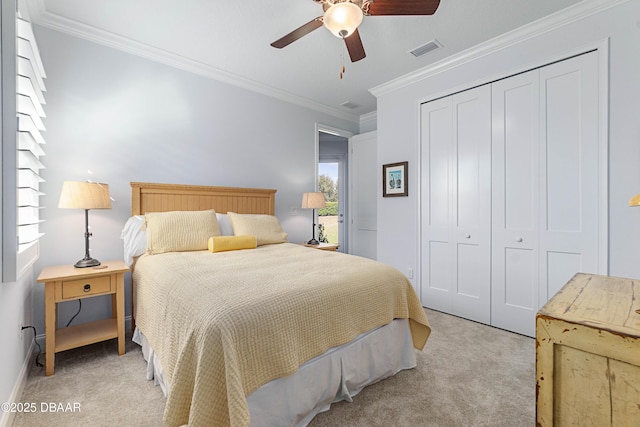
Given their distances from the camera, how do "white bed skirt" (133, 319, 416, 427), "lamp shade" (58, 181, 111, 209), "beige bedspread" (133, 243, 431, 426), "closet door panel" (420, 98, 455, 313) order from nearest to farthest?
"beige bedspread" (133, 243, 431, 426) → "white bed skirt" (133, 319, 416, 427) → "lamp shade" (58, 181, 111, 209) → "closet door panel" (420, 98, 455, 313)

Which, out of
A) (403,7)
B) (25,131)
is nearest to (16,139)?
(25,131)

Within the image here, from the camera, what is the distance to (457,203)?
3113 millimetres

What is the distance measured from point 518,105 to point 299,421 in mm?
3094

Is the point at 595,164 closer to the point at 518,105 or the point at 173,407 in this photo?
the point at 518,105

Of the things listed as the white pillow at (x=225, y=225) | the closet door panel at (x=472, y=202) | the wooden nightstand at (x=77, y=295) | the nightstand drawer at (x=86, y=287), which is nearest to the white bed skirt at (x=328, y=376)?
the wooden nightstand at (x=77, y=295)

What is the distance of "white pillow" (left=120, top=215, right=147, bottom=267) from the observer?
2.49 m

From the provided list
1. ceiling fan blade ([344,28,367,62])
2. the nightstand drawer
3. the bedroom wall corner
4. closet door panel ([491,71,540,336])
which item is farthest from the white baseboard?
closet door panel ([491,71,540,336])

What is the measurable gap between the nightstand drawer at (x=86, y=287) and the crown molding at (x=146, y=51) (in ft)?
7.01

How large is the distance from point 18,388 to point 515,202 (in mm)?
3912

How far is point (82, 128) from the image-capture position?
254 centimetres

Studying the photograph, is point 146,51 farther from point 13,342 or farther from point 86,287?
point 13,342

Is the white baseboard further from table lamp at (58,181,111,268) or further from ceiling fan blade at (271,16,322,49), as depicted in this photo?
ceiling fan blade at (271,16,322,49)

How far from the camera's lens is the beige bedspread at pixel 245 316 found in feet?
3.79

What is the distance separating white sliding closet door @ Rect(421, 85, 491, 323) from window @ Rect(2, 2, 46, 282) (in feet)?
11.1
